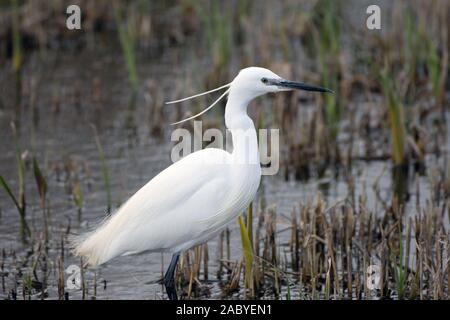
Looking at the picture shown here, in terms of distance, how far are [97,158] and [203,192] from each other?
11.6 feet

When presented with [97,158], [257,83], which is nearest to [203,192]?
[257,83]

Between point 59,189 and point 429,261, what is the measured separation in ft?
11.8

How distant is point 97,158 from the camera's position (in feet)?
29.9

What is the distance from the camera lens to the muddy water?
269 inches

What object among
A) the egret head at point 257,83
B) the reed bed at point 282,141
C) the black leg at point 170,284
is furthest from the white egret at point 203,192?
the reed bed at point 282,141

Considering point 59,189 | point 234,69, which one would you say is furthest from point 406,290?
point 234,69

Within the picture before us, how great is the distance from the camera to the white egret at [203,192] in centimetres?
569

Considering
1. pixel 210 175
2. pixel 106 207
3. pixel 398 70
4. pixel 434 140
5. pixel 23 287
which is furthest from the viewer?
pixel 398 70

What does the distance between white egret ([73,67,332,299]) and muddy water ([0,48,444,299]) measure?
613 millimetres

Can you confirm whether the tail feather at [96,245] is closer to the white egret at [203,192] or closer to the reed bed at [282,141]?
the white egret at [203,192]

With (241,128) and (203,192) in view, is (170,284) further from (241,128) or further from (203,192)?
(241,128)

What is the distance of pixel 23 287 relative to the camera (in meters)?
6.14

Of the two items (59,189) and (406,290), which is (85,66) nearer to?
(59,189)

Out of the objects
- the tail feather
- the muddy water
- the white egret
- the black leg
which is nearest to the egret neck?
the white egret
